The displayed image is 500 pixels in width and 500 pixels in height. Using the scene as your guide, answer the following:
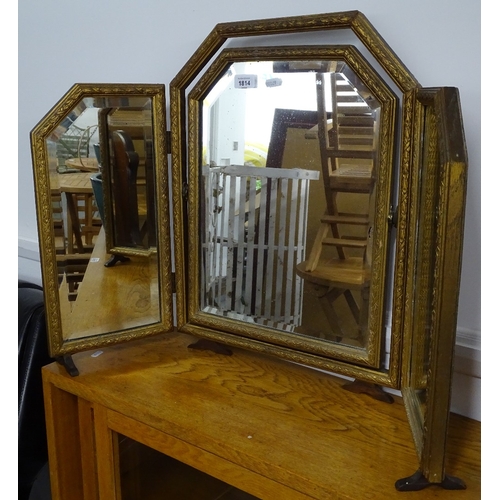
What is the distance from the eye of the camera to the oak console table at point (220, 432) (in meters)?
0.75

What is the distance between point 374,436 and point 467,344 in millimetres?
209

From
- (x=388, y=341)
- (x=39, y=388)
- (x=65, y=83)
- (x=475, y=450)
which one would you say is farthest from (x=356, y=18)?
(x=39, y=388)

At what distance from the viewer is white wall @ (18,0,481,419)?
804mm

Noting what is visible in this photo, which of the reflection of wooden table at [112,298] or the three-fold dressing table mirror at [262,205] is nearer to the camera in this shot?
the three-fold dressing table mirror at [262,205]

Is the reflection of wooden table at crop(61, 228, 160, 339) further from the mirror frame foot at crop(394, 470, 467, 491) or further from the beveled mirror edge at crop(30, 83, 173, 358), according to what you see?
the mirror frame foot at crop(394, 470, 467, 491)

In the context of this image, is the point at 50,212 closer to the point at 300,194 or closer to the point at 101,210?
the point at 101,210

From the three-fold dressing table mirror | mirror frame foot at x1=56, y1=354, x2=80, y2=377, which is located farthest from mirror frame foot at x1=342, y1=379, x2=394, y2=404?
mirror frame foot at x1=56, y1=354, x2=80, y2=377

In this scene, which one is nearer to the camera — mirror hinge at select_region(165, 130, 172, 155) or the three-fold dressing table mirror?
the three-fold dressing table mirror

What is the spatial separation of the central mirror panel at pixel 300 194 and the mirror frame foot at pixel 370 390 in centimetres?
7

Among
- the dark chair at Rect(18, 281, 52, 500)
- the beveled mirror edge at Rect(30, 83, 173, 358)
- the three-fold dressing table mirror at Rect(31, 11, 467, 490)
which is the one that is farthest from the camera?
the dark chair at Rect(18, 281, 52, 500)

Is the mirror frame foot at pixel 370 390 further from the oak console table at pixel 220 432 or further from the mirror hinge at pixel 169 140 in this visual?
the mirror hinge at pixel 169 140

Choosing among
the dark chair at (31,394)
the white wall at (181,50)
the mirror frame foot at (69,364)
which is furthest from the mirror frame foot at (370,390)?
the dark chair at (31,394)

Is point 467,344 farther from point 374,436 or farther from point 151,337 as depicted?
point 151,337

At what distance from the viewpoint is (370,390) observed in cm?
93
